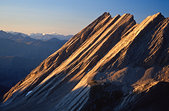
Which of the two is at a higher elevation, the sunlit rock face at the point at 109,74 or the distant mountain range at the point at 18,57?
the distant mountain range at the point at 18,57

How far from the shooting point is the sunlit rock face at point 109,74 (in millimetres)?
17297

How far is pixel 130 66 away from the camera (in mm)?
21531

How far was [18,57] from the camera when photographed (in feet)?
357

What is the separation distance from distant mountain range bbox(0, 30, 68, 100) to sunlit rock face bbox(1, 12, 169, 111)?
40361 mm

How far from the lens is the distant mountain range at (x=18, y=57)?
8164cm

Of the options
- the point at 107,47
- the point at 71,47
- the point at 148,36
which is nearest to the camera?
the point at 148,36

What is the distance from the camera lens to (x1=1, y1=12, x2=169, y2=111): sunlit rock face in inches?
681

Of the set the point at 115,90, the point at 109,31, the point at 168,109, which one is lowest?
the point at 168,109

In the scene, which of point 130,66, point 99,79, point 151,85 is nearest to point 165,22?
point 130,66

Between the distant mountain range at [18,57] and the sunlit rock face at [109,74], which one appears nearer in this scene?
the sunlit rock face at [109,74]

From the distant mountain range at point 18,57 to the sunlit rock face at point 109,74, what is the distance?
40.4 meters

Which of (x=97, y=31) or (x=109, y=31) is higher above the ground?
(x=97, y=31)

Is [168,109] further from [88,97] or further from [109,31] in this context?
[109,31]

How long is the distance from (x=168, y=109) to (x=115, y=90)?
5250 mm
